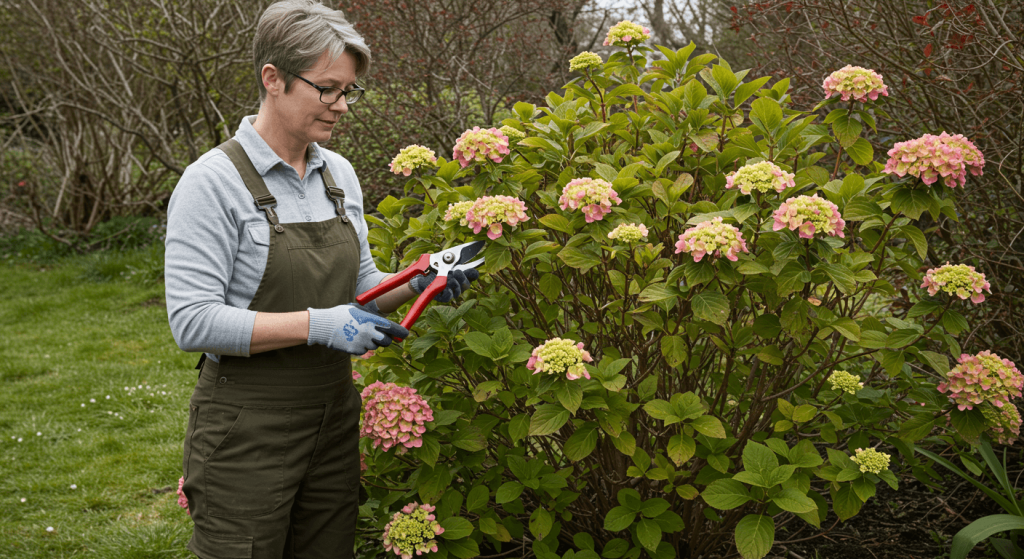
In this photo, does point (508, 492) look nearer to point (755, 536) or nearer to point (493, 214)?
point (755, 536)

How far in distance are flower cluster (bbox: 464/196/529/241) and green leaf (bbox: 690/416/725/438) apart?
81cm

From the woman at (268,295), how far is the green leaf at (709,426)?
81 cm

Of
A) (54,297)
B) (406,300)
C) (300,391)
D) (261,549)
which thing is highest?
(406,300)

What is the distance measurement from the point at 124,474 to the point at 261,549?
113 inches

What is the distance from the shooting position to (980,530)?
7.91 feet

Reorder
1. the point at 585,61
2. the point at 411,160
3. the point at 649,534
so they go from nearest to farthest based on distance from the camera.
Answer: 1. the point at 649,534
2. the point at 411,160
3. the point at 585,61

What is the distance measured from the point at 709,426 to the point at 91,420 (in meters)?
4.75

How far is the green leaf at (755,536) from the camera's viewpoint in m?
2.00

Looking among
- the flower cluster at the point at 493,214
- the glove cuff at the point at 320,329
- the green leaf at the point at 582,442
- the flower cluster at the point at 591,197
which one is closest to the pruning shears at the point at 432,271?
the flower cluster at the point at 493,214

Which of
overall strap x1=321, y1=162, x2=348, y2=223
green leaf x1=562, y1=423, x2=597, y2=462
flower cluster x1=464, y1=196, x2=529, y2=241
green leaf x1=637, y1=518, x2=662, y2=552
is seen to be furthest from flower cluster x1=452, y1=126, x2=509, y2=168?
green leaf x1=637, y1=518, x2=662, y2=552

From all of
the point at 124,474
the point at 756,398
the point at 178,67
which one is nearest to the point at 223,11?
the point at 178,67

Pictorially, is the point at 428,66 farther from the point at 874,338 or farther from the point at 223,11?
the point at 874,338

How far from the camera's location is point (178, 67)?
339 inches

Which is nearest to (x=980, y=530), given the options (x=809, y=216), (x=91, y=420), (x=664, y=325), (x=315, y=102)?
(x=664, y=325)
